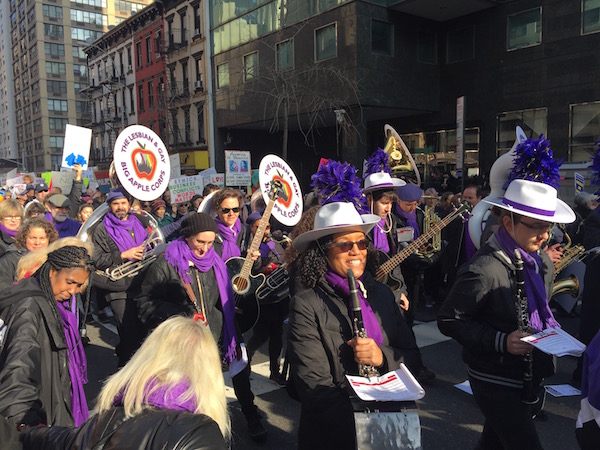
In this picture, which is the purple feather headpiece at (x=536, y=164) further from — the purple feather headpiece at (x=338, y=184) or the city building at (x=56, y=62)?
the city building at (x=56, y=62)

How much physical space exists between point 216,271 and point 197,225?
0.42m

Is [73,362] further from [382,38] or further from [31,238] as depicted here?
[382,38]

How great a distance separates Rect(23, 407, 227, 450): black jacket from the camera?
55.0 inches

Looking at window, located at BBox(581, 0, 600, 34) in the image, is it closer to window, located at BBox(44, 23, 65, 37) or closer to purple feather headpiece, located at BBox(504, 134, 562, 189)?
purple feather headpiece, located at BBox(504, 134, 562, 189)

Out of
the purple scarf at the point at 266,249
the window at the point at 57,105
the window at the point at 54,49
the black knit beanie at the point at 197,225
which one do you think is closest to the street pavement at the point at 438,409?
the purple scarf at the point at 266,249

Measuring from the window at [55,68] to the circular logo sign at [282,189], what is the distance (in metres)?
74.3

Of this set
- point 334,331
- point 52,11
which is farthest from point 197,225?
point 52,11

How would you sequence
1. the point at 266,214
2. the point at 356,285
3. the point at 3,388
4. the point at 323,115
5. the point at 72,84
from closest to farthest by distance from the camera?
the point at 3,388 < the point at 356,285 < the point at 266,214 < the point at 323,115 < the point at 72,84

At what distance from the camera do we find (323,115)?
21.4 metres

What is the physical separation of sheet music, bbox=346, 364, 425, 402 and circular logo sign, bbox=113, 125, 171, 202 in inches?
140

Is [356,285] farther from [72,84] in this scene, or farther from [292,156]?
[72,84]

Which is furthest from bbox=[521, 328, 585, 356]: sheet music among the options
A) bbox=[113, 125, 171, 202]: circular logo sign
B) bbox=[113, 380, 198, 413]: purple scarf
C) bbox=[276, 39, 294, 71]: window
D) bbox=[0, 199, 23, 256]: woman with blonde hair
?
bbox=[276, 39, 294, 71]: window

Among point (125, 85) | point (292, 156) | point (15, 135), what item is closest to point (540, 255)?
point (292, 156)

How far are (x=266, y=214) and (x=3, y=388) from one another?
2473mm
